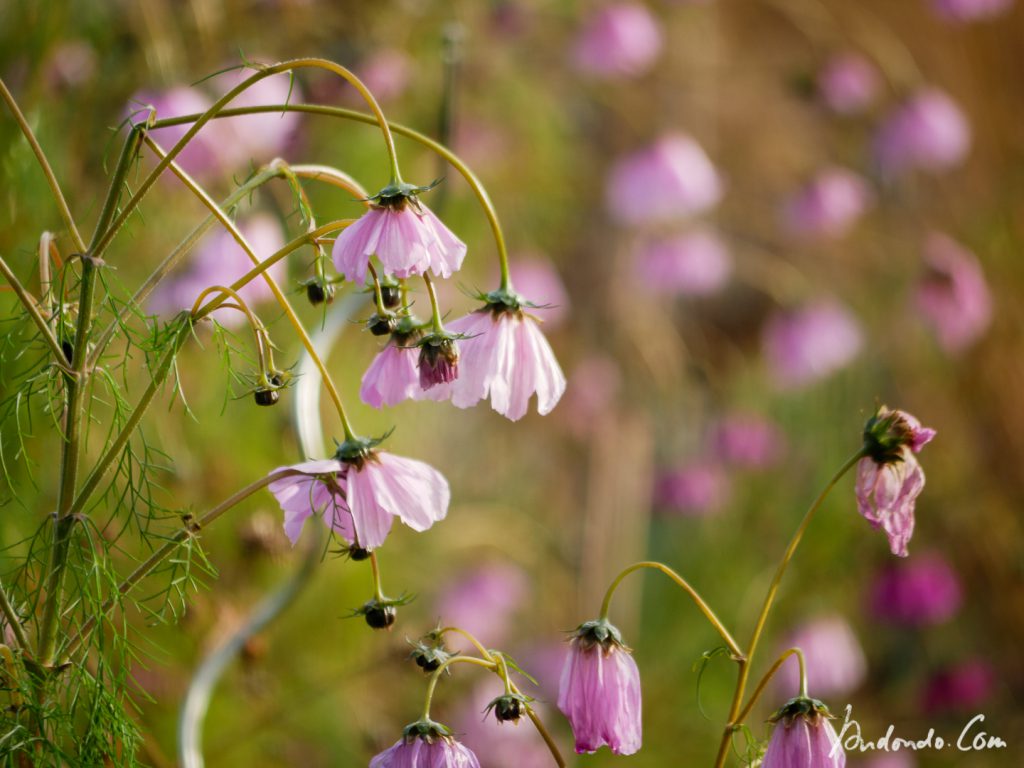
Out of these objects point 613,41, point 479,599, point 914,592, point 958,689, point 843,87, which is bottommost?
point 958,689

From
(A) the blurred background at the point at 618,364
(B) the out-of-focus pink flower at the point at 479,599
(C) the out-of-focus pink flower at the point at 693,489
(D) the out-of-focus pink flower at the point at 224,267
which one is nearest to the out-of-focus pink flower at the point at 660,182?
(A) the blurred background at the point at 618,364

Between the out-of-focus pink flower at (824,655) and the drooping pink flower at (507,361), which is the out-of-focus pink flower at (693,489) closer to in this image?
the out-of-focus pink flower at (824,655)

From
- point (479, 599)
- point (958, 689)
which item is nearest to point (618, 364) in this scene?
point (479, 599)

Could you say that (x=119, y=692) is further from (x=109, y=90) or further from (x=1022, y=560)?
(x=1022, y=560)

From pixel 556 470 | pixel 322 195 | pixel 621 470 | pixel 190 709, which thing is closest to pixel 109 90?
pixel 322 195

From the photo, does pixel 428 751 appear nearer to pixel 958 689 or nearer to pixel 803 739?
pixel 803 739

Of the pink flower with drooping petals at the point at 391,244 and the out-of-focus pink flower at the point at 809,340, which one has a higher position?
the out-of-focus pink flower at the point at 809,340
